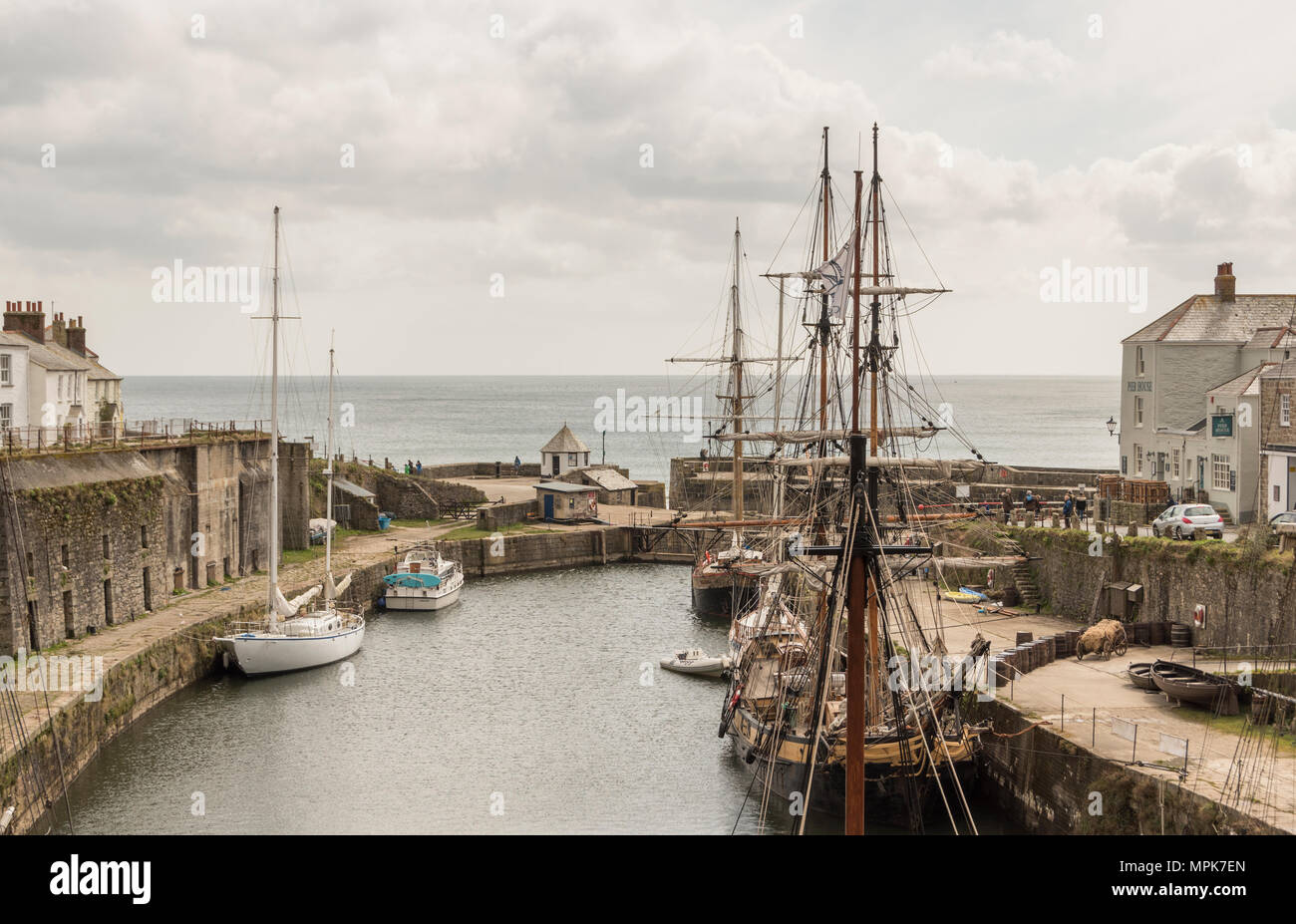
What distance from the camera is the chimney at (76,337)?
57.6 m

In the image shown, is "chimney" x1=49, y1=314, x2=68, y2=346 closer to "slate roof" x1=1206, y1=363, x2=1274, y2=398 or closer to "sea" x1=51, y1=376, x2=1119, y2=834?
"sea" x1=51, y1=376, x2=1119, y2=834

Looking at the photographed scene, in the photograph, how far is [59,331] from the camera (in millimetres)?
57031

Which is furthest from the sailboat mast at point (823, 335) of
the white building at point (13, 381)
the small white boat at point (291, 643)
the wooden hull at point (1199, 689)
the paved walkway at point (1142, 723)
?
the white building at point (13, 381)

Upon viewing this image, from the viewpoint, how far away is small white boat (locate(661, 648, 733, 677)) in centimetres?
3775

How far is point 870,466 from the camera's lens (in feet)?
69.4

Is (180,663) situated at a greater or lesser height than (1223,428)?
lesser

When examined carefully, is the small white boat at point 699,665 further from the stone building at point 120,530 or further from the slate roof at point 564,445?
the slate roof at point 564,445

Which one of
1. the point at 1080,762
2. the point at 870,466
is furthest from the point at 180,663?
the point at 1080,762

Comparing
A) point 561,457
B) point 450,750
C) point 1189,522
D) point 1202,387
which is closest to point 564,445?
point 561,457

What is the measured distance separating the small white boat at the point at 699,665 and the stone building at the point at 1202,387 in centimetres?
1507

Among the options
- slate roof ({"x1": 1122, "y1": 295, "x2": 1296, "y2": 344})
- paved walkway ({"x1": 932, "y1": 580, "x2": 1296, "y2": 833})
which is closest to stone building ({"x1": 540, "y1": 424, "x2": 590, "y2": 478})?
slate roof ({"x1": 1122, "y1": 295, "x2": 1296, "y2": 344})

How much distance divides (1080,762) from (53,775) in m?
19.0
